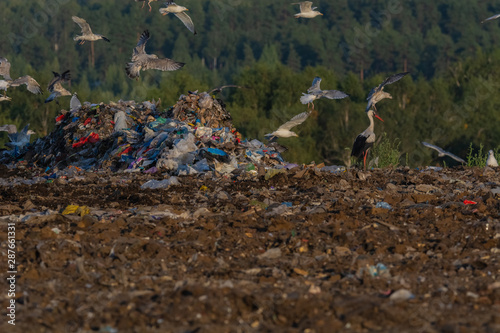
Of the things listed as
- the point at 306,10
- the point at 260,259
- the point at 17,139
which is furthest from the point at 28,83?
the point at 260,259

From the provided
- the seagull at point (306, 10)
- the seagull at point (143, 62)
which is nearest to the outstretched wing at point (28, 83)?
the seagull at point (143, 62)

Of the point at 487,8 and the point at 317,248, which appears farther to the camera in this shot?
the point at 487,8

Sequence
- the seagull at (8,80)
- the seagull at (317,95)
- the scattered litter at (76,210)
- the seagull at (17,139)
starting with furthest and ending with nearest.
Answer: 1. the seagull at (17,139)
2. the seagull at (8,80)
3. the seagull at (317,95)
4. the scattered litter at (76,210)

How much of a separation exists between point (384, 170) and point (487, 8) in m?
128

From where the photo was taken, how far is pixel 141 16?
399ft

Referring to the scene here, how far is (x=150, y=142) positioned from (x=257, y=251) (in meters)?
7.57

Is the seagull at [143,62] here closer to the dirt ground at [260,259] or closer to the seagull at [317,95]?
the seagull at [317,95]

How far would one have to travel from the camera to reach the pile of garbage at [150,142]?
479 inches

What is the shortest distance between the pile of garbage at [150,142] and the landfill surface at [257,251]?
52cm

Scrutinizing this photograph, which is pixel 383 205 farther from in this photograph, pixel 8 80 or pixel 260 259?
pixel 8 80

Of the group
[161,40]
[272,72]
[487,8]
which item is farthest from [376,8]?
[272,72]

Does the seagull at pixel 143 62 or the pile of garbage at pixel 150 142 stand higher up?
the seagull at pixel 143 62

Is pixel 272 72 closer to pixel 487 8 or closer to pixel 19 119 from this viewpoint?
pixel 19 119

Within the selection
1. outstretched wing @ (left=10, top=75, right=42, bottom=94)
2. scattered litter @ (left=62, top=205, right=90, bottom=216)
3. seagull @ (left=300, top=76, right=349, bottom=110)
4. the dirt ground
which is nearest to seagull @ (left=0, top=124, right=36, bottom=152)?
outstretched wing @ (left=10, top=75, right=42, bottom=94)
